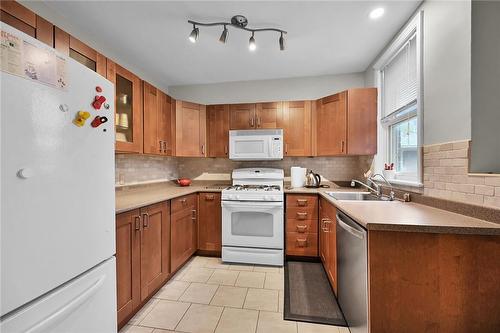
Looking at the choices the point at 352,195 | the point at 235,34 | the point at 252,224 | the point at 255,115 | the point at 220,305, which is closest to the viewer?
the point at 220,305

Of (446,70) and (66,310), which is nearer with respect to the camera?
(66,310)

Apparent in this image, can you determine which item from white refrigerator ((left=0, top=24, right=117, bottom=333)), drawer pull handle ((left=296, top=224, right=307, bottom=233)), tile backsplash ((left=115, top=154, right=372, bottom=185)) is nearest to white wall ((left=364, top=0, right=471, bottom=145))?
tile backsplash ((left=115, top=154, right=372, bottom=185))

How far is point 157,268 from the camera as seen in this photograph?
197 centimetres

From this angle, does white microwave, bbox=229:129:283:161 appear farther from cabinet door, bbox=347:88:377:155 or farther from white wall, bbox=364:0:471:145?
white wall, bbox=364:0:471:145

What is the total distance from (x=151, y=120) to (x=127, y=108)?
0.34m

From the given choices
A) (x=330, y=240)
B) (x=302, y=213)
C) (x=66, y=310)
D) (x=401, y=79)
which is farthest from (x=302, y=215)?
(x=66, y=310)

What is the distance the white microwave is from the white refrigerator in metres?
1.91

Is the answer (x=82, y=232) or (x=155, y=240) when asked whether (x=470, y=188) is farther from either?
(x=155, y=240)

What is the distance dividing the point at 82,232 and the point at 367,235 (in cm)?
139

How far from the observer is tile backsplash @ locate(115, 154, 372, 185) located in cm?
255

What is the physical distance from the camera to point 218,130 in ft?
10.2

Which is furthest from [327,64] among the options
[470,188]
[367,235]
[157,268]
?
[157,268]

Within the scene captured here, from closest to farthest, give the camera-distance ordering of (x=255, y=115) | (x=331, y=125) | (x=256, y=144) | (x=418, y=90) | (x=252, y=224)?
(x=418, y=90), (x=252, y=224), (x=331, y=125), (x=256, y=144), (x=255, y=115)

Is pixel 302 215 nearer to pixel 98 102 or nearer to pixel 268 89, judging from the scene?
pixel 268 89
